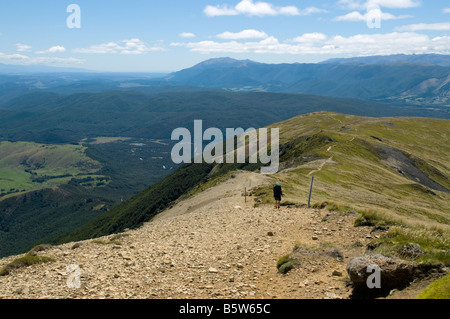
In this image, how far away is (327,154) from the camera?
261 feet

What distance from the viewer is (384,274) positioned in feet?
34.3

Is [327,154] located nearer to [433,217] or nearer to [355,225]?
[433,217]

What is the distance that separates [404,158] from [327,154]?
119ft

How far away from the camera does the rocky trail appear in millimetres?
11969

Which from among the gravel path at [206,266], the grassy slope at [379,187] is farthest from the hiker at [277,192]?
the gravel path at [206,266]

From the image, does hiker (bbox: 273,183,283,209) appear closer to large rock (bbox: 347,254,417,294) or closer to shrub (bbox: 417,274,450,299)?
large rock (bbox: 347,254,417,294)

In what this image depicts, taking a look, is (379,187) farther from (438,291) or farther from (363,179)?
(438,291)

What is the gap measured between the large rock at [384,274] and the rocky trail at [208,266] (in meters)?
0.62

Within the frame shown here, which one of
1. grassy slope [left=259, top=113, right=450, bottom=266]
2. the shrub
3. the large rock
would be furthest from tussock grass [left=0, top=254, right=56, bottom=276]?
the shrub

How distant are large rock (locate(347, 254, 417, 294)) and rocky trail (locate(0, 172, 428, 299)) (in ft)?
2.03

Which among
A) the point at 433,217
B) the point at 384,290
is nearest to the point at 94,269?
the point at 384,290

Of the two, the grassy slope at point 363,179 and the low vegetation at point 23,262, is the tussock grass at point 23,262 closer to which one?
the low vegetation at point 23,262

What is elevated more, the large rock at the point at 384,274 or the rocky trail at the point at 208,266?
the large rock at the point at 384,274

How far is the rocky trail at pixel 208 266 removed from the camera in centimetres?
1197
